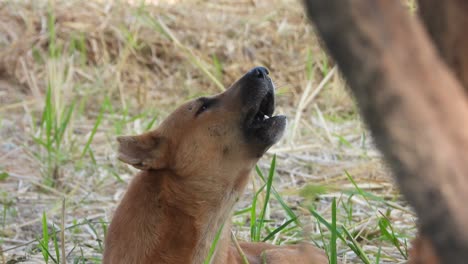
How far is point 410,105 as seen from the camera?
1.44 metres

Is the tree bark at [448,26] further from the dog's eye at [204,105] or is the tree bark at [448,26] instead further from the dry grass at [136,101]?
the dog's eye at [204,105]

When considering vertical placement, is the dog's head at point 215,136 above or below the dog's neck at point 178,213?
above

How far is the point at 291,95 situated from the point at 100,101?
6.31 feet

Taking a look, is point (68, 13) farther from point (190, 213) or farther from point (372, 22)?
point (372, 22)

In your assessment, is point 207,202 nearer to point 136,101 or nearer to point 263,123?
point 263,123

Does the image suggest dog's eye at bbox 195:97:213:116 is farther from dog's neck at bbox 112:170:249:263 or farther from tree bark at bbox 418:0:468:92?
tree bark at bbox 418:0:468:92

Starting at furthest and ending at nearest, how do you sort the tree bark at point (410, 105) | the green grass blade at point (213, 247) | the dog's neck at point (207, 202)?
1. the dog's neck at point (207, 202)
2. the green grass blade at point (213, 247)
3. the tree bark at point (410, 105)

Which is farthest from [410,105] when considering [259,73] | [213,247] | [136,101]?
[136,101]

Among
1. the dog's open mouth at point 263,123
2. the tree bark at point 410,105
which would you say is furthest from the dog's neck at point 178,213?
the tree bark at point 410,105

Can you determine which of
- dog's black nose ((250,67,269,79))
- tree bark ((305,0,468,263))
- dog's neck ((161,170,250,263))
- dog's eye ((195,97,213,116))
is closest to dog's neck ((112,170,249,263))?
dog's neck ((161,170,250,263))

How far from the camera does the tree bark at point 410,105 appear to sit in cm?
141

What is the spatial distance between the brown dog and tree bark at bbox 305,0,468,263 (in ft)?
8.21

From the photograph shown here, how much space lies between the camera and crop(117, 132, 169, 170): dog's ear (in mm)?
4117

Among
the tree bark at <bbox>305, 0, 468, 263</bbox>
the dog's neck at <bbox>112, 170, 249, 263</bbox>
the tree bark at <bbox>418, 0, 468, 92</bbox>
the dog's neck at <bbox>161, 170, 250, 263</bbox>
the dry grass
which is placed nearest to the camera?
the tree bark at <bbox>305, 0, 468, 263</bbox>
